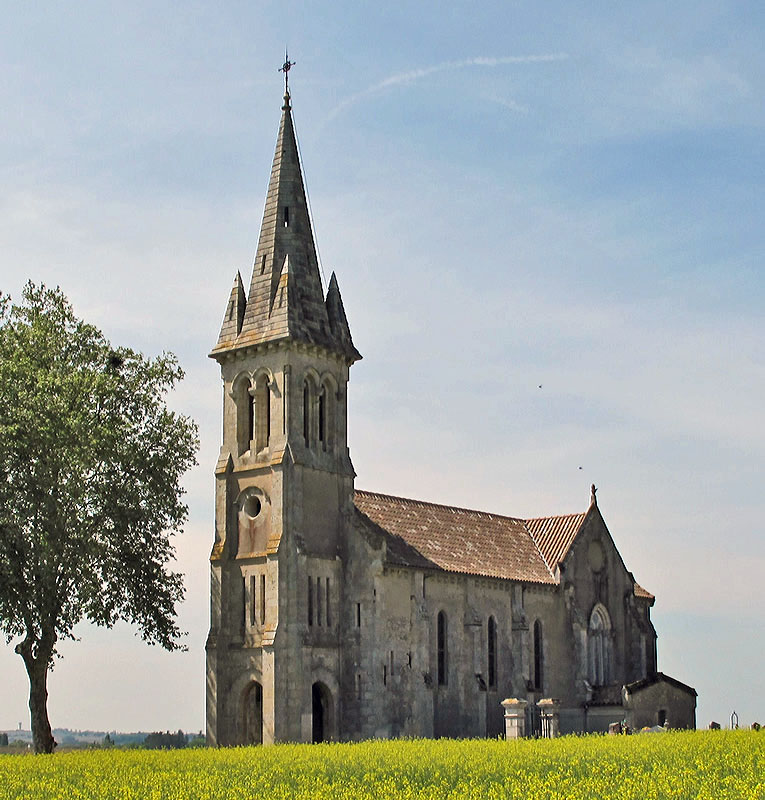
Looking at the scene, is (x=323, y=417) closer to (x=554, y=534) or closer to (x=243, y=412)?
(x=243, y=412)

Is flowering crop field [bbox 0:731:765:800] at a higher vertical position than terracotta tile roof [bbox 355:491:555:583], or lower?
lower

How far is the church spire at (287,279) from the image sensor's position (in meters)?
55.2

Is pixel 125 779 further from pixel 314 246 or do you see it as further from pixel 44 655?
pixel 314 246

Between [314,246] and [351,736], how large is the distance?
22029 millimetres

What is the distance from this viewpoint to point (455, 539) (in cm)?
6147

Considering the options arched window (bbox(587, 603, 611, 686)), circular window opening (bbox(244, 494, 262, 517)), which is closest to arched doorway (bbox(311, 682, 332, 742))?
circular window opening (bbox(244, 494, 262, 517))

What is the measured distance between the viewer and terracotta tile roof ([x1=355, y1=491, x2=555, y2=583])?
57.5 meters

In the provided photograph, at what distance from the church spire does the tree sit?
18.1 feet

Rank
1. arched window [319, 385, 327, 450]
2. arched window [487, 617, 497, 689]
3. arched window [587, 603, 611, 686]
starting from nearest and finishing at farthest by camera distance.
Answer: arched window [319, 385, 327, 450], arched window [487, 617, 497, 689], arched window [587, 603, 611, 686]

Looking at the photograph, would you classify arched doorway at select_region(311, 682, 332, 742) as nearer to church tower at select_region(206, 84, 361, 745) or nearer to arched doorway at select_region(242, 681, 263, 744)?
church tower at select_region(206, 84, 361, 745)

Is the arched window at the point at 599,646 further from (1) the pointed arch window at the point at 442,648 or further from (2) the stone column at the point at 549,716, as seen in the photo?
(2) the stone column at the point at 549,716

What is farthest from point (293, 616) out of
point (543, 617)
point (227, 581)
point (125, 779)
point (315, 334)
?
point (125, 779)

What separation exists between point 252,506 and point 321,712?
9157 millimetres

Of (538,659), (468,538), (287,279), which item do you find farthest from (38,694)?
(538,659)
